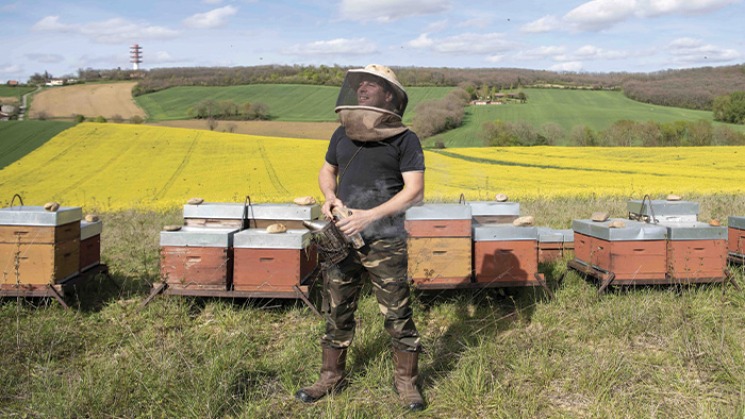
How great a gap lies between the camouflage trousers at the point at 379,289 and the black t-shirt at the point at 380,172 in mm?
105

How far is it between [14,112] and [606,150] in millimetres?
43519

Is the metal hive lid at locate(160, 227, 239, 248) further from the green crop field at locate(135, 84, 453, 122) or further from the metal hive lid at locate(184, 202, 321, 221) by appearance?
the green crop field at locate(135, 84, 453, 122)

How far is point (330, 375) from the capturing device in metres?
3.40

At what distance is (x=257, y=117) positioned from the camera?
46438mm

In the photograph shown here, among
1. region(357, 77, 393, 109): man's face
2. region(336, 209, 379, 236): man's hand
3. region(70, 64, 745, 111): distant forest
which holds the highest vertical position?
region(70, 64, 745, 111): distant forest

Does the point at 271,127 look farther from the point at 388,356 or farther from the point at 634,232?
the point at 388,356

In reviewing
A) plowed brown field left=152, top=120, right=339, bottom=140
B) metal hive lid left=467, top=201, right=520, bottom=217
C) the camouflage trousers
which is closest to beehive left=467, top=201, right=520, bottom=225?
metal hive lid left=467, top=201, right=520, bottom=217

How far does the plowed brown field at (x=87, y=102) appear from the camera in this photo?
43.9 metres

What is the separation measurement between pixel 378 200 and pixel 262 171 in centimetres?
1775

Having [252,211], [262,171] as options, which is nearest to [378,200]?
[252,211]

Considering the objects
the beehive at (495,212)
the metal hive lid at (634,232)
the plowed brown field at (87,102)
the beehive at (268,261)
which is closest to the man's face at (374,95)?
the beehive at (268,261)

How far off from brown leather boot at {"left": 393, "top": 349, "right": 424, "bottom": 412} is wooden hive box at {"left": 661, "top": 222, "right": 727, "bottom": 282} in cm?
343

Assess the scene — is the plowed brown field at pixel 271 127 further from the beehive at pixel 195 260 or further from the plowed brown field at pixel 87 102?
the beehive at pixel 195 260

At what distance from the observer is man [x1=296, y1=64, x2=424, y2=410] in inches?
122
